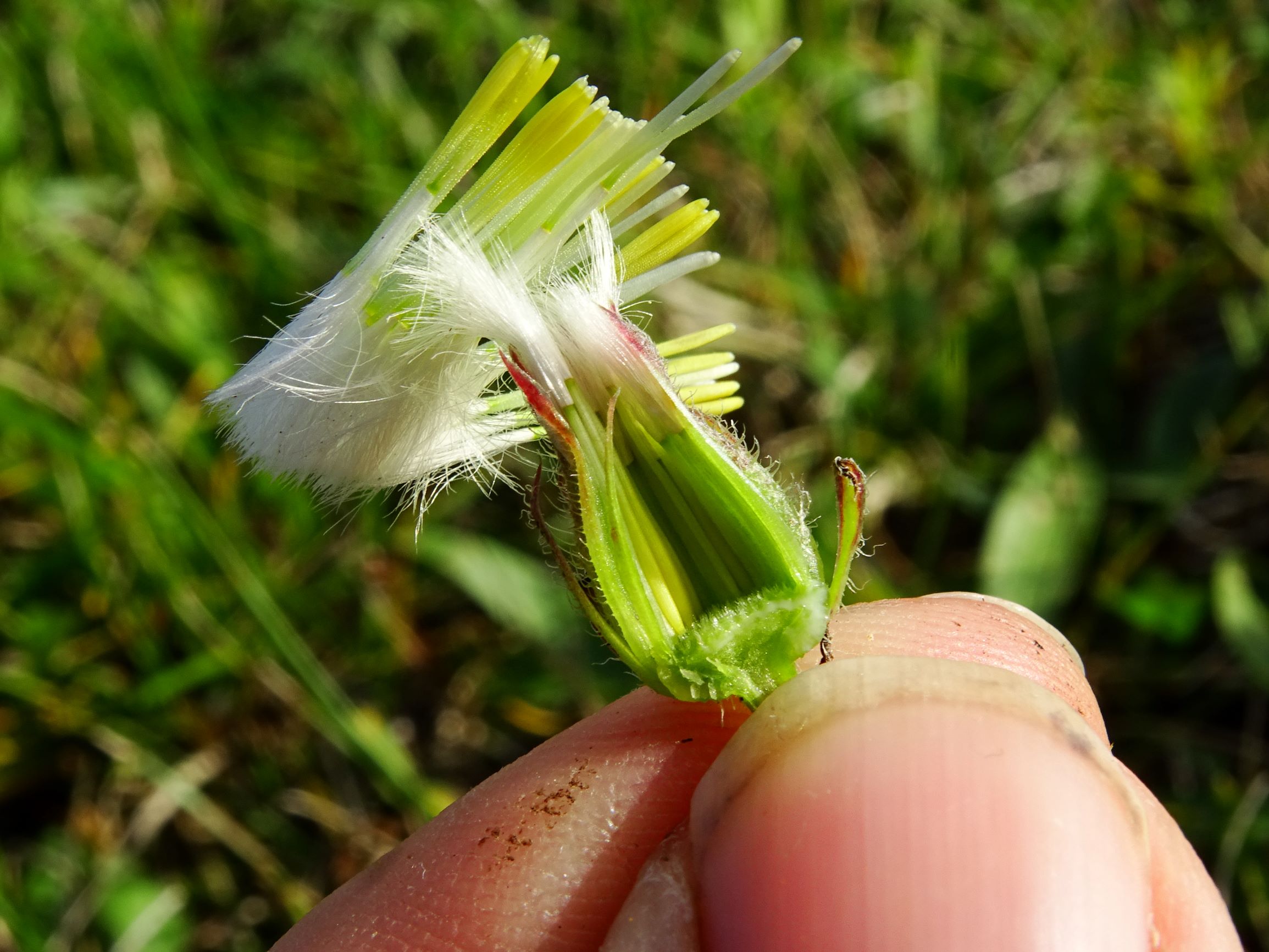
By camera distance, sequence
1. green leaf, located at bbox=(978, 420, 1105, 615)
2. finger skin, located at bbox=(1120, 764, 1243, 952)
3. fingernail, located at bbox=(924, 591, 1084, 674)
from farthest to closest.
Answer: green leaf, located at bbox=(978, 420, 1105, 615)
fingernail, located at bbox=(924, 591, 1084, 674)
finger skin, located at bbox=(1120, 764, 1243, 952)

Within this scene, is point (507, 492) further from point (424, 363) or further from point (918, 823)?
point (918, 823)

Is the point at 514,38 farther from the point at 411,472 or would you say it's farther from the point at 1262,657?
the point at 1262,657

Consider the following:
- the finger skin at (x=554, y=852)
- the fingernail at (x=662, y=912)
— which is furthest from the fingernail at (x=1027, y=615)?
the fingernail at (x=662, y=912)

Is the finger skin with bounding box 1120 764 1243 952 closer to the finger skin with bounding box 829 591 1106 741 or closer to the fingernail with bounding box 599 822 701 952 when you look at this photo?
the finger skin with bounding box 829 591 1106 741

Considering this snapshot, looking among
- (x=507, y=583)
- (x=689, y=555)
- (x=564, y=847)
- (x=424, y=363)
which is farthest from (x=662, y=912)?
(x=507, y=583)

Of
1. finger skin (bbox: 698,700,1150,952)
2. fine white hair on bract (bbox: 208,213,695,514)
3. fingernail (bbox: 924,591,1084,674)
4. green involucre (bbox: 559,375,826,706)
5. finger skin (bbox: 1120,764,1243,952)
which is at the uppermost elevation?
fine white hair on bract (bbox: 208,213,695,514)

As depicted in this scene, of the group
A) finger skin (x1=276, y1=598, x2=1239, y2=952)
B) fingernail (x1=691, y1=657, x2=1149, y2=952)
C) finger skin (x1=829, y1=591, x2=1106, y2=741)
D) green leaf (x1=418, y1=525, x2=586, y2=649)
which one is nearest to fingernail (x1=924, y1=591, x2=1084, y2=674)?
finger skin (x1=829, y1=591, x2=1106, y2=741)

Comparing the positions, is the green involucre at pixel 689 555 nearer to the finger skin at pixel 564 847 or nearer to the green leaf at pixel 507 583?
the finger skin at pixel 564 847

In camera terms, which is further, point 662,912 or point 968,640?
point 968,640
